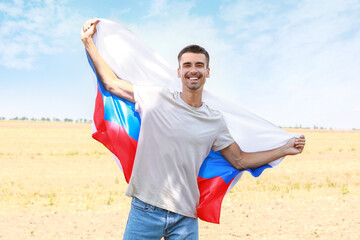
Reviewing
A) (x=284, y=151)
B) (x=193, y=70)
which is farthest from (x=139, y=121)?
(x=284, y=151)

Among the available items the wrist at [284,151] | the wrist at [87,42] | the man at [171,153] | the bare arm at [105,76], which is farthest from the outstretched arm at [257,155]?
the wrist at [87,42]

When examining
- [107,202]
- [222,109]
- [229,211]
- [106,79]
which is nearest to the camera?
[106,79]

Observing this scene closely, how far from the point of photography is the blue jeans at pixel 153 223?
293 cm

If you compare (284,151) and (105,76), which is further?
(284,151)

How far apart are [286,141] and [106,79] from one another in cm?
195

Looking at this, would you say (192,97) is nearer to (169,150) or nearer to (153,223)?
(169,150)

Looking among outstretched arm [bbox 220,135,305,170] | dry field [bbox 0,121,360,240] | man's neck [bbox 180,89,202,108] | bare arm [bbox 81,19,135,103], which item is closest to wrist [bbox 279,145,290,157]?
outstretched arm [bbox 220,135,305,170]

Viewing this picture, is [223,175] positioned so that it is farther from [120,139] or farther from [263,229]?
[263,229]

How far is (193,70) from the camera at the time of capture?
Result: 2965mm

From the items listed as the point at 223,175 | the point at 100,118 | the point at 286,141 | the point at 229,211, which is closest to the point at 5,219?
the point at 229,211

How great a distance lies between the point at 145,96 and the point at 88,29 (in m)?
1.03

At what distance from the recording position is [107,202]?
32.3 feet

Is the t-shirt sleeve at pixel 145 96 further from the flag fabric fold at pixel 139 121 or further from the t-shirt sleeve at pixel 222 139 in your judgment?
the t-shirt sleeve at pixel 222 139

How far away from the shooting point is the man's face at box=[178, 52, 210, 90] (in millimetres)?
2965
